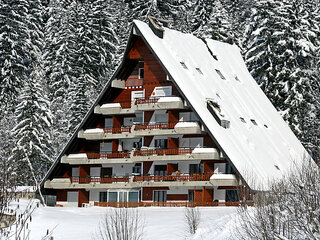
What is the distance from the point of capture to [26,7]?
121938mm

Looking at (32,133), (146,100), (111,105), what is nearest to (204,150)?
(146,100)

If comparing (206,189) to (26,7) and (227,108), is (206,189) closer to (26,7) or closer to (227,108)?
(227,108)

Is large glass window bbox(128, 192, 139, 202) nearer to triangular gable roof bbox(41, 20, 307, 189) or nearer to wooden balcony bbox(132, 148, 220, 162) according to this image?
wooden balcony bbox(132, 148, 220, 162)

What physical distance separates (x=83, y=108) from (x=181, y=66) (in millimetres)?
24082

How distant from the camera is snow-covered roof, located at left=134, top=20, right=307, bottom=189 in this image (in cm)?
6238

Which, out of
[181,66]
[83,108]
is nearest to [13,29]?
[83,108]

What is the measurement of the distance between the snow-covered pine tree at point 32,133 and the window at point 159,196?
1674 centimetres

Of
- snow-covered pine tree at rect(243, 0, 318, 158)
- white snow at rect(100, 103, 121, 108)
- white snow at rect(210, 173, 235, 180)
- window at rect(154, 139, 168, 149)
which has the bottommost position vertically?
white snow at rect(210, 173, 235, 180)

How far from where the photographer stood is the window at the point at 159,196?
66188 mm

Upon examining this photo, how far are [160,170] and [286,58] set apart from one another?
24664 millimetres

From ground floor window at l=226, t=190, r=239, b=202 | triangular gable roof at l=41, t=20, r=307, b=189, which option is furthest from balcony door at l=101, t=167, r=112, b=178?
ground floor window at l=226, t=190, r=239, b=202

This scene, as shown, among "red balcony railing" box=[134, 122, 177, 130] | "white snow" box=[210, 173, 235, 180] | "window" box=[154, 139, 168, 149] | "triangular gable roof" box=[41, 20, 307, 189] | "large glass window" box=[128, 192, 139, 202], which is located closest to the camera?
"white snow" box=[210, 173, 235, 180]

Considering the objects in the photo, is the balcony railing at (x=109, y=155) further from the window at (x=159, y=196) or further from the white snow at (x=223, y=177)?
the white snow at (x=223, y=177)

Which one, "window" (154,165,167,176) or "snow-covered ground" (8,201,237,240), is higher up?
"window" (154,165,167,176)
